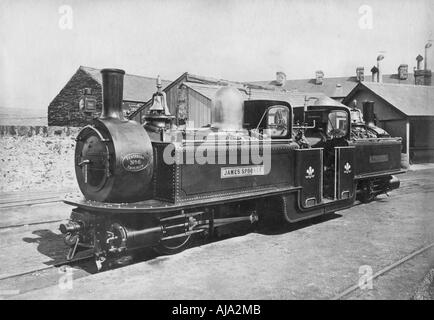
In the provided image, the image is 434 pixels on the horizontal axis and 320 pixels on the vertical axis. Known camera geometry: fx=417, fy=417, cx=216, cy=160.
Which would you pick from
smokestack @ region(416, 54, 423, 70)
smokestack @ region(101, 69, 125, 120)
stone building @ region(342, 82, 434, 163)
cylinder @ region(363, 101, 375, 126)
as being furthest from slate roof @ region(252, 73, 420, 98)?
smokestack @ region(101, 69, 125, 120)

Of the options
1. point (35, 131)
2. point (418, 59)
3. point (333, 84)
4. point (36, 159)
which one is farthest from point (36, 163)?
point (418, 59)

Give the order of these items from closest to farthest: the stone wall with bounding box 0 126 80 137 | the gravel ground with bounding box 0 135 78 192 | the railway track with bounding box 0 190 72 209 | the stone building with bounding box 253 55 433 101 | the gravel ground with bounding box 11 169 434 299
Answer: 1. the gravel ground with bounding box 11 169 434 299
2. the railway track with bounding box 0 190 72 209
3. the gravel ground with bounding box 0 135 78 192
4. the stone wall with bounding box 0 126 80 137
5. the stone building with bounding box 253 55 433 101

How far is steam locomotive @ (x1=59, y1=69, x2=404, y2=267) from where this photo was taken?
5.42 m

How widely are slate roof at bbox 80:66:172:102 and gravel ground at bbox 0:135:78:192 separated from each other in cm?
1260

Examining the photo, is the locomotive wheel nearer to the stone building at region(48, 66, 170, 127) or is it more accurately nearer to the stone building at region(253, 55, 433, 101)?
the stone building at region(48, 66, 170, 127)

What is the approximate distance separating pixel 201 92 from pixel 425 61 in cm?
2700

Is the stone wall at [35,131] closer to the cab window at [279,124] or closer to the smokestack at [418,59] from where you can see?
the cab window at [279,124]

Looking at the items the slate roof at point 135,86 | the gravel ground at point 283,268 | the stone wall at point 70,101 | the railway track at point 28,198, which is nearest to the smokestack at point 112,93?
A: the gravel ground at point 283,268

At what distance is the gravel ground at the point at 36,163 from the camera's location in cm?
1323

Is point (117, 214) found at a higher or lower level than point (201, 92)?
lower

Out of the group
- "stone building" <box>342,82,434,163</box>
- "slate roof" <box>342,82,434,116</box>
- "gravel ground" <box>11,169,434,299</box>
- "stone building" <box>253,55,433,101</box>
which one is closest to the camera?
"gravel ground" <box>11,169,434,299</box>

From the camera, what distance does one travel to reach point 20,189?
43.9ft
